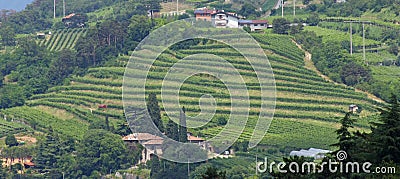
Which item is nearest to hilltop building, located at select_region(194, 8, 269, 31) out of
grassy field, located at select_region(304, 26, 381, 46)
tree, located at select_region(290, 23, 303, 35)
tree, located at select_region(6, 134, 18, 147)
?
tree, located at select_region(290, 23, 303, 35)

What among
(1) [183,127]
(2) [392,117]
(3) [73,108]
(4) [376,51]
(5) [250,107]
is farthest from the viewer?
(4) [376,51]

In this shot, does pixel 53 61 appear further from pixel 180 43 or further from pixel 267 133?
pixel 267 133

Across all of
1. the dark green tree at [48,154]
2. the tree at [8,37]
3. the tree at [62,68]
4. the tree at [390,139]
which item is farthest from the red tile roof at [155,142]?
the tree at [390,139]

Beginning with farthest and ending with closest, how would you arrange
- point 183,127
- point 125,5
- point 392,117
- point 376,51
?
point 125,5
point 376,51
point 183,127
point 392,117

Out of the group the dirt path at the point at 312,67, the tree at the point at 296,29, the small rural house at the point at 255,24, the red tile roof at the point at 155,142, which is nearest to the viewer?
the red tile roof at the point at 155,142

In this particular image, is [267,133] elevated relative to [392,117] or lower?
lower

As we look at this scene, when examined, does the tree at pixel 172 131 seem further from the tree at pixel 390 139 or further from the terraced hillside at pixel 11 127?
the tree at pixel 390 139

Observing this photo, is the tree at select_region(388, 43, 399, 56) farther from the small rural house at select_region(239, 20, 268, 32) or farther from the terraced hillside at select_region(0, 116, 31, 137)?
the terraced hillside at select_region(0, 116, 31, 137)

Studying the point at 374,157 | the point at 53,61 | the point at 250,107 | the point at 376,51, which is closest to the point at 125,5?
the point at 53,61

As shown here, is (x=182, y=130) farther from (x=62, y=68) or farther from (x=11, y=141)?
(x=62, y=68)
